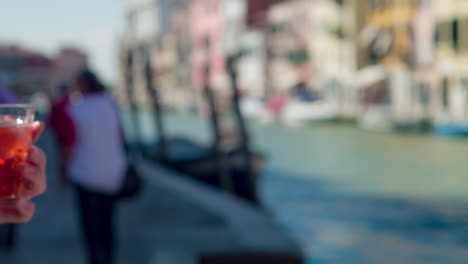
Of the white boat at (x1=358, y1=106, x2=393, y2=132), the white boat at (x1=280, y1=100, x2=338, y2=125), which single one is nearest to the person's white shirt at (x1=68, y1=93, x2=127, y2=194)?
the white boat at (x1=358, y1=106, x2=393, y2=132)

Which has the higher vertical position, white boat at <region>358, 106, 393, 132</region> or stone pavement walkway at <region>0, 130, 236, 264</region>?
stone pavement walkway at <region>0, 130, 236, 264</region>

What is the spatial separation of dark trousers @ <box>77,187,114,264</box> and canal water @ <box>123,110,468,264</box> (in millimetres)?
6112

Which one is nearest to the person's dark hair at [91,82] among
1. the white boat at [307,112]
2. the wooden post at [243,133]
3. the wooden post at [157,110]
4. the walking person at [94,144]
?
the walking person at [94,144]

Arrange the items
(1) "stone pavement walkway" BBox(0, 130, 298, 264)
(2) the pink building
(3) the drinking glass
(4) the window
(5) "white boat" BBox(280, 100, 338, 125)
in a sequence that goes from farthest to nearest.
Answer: (2) the pink building → (5) "white boat" BBox(280, 100, 338, 125) → (4) the window → (1) "stone pavement walkway" BBox(0, 130, 298, 264) → (3) the drinking glass

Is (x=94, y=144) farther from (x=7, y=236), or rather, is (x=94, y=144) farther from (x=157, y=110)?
(x=157, y=110)

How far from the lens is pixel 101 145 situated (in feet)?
13.5

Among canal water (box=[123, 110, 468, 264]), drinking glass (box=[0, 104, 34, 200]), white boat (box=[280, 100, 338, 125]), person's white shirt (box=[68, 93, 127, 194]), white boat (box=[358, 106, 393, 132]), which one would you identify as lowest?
white boat (box=[280, 100, 338, 125])

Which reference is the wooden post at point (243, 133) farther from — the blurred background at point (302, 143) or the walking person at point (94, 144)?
the walking person at point (94, 144)

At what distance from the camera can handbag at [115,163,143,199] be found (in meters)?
4.20

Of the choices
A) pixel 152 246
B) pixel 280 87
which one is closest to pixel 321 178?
pixel 152 246

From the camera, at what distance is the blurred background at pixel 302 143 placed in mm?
6836

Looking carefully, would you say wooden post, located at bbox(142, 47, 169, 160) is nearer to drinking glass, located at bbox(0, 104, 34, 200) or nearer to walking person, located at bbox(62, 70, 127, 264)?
walking person, located at bbox(62, 70, 127, 264)

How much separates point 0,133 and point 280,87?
5052cm

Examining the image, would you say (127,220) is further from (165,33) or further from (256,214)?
(165,33)
